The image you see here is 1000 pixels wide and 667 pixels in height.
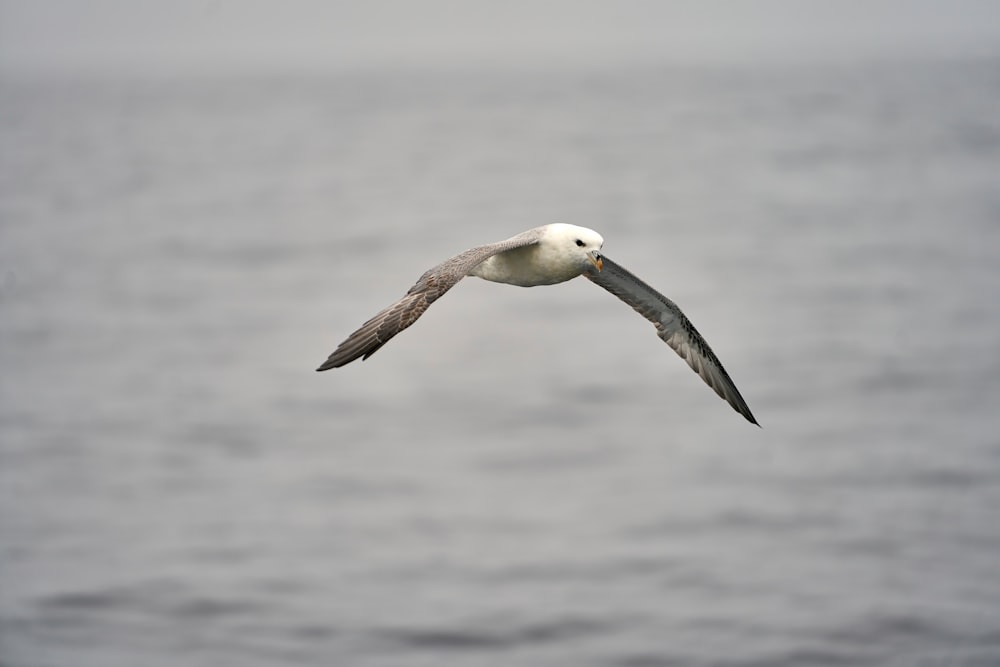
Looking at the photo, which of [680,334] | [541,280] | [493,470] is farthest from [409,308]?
[493,470]

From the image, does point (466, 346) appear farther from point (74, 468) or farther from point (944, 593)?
point (944, 593)

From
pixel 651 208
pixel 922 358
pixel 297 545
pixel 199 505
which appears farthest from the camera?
pixel 651 208

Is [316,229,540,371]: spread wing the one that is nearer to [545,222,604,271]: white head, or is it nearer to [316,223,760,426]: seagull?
[316,223,760,426]: seagull

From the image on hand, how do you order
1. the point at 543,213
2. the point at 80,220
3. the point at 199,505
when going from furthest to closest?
the point at 80,220, the point at 543,213, the point at 199,505

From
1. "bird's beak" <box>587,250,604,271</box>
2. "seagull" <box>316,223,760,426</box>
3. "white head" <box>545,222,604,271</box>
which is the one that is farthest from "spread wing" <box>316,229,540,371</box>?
"bird's beak" <box>587,250,604,271</box>

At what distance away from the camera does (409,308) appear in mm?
17141

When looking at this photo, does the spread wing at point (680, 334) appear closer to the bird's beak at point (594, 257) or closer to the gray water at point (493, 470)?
the bird's beak at point (594, 257)

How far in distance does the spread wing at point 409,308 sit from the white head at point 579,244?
492 mm

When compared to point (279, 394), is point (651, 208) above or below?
above

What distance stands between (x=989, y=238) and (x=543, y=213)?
43.2 m

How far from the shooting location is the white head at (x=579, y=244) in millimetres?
18359

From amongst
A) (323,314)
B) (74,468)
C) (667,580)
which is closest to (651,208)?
(323,314)

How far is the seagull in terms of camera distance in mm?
16938

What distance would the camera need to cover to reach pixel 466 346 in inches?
3711
